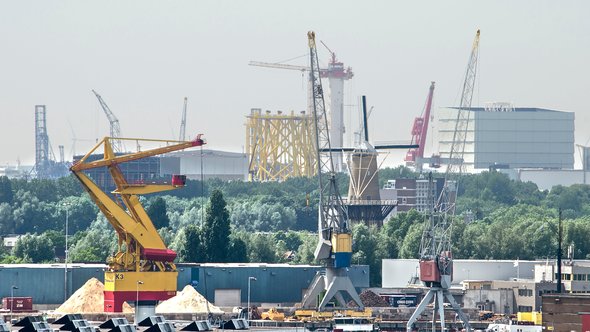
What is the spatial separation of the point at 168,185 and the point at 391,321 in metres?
18.5

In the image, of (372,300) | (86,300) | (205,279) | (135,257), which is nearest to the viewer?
(135,257)

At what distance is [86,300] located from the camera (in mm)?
176000

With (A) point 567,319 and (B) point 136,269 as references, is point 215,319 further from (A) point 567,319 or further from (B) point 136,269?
(A) point 567,319

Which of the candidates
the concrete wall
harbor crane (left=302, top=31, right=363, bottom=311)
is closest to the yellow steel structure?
harbor crane (left=302, top=31, right=363, bottom=311)

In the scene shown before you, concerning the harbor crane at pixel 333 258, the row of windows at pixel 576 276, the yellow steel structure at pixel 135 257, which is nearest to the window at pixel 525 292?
the row of windows at pixel 576 276

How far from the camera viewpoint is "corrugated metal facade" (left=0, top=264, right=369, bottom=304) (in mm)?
186375

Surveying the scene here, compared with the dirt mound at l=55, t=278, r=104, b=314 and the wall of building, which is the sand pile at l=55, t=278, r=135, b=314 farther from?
the wall of building

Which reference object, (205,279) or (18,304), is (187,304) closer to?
(18,304)

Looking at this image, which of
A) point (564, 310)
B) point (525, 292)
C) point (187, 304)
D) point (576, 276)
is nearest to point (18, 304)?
point (187, 304)

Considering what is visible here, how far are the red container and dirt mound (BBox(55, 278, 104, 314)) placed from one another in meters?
2.05

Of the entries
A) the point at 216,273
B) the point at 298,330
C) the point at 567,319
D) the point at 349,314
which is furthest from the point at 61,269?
the point at 567,319

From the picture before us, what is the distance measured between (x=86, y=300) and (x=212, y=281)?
17.1 meters

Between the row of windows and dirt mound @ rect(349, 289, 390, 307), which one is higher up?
the row of windows

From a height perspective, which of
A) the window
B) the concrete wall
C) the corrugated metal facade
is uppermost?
the corrugated metal facade
